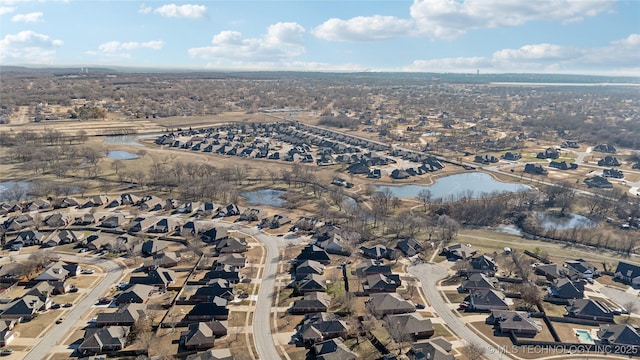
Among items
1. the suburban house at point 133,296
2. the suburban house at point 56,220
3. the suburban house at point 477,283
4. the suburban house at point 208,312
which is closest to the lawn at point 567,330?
the suburban house at point 477,283

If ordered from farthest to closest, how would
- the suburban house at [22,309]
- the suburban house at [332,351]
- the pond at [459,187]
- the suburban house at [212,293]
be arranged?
1. the pond at [459,187]
2. the suburban house at [212,293]
3. the suburban house at [22,309]
4. the suburban house at [332,351]

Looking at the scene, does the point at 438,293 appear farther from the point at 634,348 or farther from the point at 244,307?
the point at 244,307

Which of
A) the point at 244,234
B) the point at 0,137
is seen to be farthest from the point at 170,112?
the point at 244,234

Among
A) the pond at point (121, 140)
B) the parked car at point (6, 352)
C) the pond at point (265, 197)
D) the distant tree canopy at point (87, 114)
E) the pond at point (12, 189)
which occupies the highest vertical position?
the distant tree canopy at point (87, 114)

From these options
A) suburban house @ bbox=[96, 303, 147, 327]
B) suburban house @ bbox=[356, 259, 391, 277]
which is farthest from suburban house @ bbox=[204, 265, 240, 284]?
suburban house @ bbox=[356, 259, 391, 277]

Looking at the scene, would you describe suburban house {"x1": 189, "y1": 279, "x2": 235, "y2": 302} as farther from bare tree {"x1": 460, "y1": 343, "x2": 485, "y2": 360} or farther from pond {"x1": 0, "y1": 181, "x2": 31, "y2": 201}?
pond {"x1": 0, "y1": 181, "x2": 31, "y2": 201}

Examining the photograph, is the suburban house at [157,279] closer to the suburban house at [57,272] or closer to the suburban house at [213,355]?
the suburban house at [57,272]

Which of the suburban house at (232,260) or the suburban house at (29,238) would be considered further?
the suburban house at (29,238)

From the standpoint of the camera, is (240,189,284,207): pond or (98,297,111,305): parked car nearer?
(98,297,111,305): parked car
